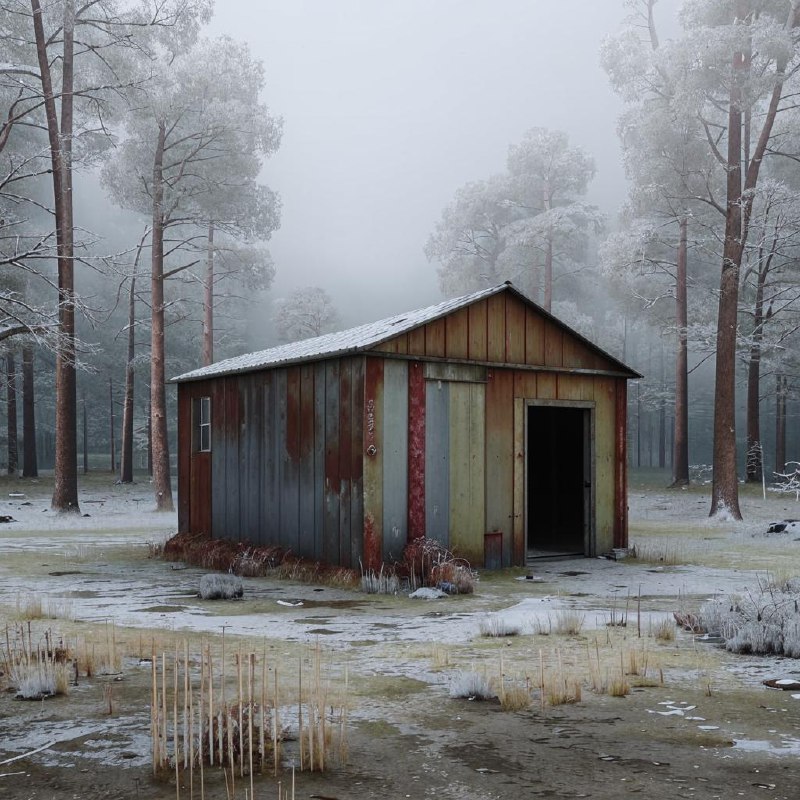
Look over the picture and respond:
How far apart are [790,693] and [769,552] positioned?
9966 mm

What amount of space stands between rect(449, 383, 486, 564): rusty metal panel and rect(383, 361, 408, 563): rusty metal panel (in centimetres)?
91

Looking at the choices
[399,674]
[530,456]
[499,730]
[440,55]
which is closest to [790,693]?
[499,730]

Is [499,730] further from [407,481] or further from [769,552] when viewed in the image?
[769,552]

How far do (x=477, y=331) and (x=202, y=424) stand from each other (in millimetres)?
5780

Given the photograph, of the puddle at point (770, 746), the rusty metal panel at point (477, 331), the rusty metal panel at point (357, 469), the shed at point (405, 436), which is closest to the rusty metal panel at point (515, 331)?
the shed at point (405, 436)

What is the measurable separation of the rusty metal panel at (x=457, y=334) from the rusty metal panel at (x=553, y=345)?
5.50ft

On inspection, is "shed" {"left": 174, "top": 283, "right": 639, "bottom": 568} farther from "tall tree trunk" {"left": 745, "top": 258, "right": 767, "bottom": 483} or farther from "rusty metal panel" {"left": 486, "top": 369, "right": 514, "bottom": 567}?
"tall tree trunk" {"left": 745, "top": 258, "right": 767, "bottom": 483}

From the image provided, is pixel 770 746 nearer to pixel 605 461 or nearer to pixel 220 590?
pixel 220 590

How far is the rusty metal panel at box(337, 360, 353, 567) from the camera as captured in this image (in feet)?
39.1

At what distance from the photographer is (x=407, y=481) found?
478 inches

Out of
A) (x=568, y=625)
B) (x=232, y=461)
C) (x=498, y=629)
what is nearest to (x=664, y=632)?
(x=568, y=625)

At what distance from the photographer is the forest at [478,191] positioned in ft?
69.9

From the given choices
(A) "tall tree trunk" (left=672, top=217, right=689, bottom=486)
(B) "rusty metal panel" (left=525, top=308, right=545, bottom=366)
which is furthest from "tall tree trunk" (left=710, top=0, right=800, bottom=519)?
(B) "rusty metal panel" (left=525, top=308, right=545, bottom=366)

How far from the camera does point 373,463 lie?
463 inches
